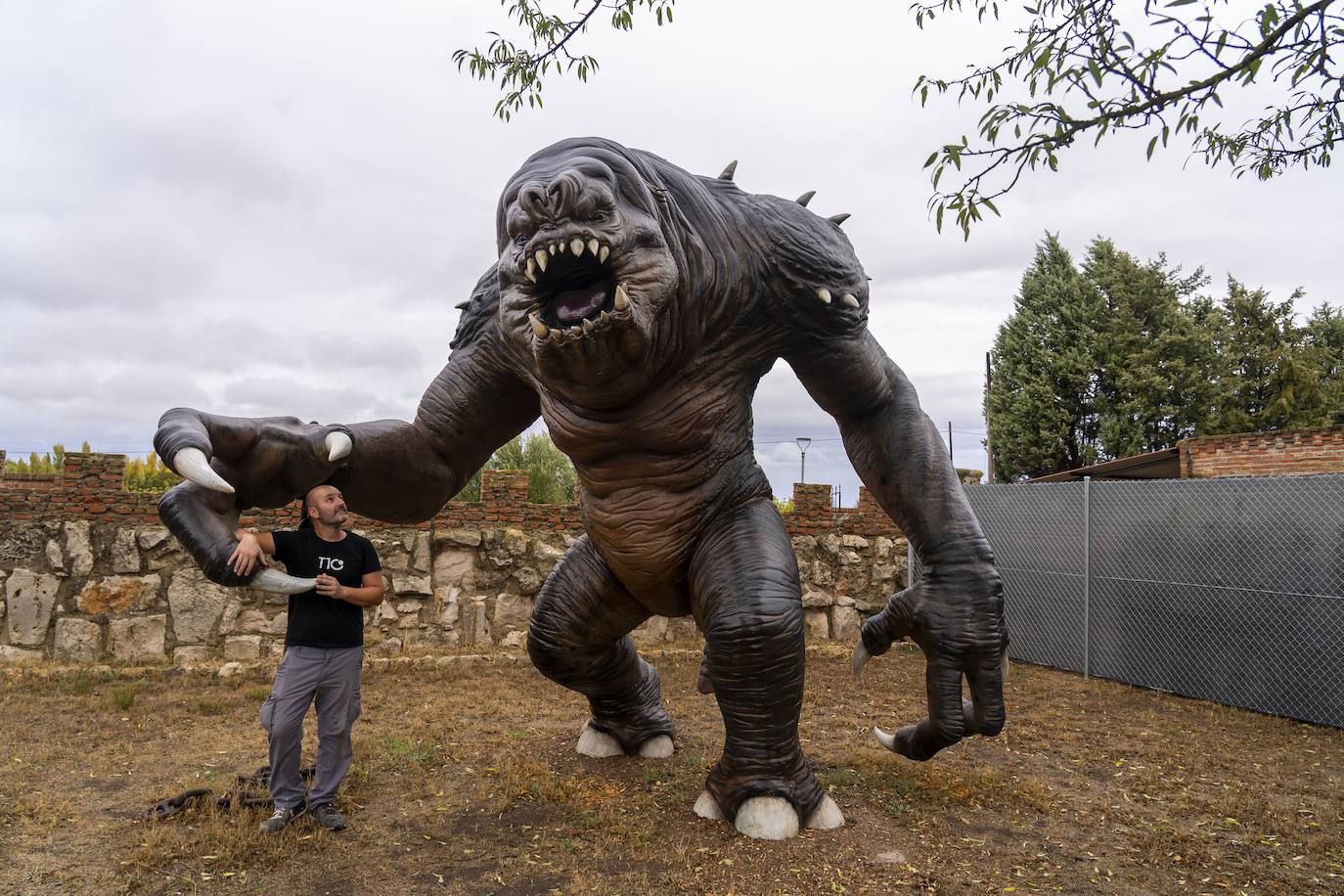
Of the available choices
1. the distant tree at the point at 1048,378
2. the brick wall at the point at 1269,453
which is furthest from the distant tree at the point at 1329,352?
the brick wall at the point at 1269,453

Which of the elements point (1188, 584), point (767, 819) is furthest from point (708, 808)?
point (1188, 584)

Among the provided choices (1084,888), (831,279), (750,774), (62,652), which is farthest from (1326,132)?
(62,652)

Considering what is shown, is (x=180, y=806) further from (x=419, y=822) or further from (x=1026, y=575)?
(x=1026, y=575)

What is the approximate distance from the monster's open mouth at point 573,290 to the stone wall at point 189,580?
16.1ft

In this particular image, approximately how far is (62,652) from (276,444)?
15.2 ft

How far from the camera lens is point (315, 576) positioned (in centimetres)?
319

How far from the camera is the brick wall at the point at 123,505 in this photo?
632 cm

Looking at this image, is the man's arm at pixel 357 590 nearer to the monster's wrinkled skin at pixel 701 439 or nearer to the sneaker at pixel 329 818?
the monster's wrinkled skin at pixel 701 439

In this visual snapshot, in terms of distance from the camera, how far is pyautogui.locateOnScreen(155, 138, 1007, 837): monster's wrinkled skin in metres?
2.42

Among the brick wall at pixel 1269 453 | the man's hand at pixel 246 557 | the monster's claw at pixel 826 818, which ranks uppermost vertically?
the brick wall at pixel 1269 453

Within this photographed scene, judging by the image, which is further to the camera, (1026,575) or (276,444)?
(1026,575)

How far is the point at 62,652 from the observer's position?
624 cm

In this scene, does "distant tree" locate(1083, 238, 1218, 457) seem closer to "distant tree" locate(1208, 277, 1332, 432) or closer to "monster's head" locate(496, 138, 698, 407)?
"distant tree" locate(1208, 277, 1332, 432)

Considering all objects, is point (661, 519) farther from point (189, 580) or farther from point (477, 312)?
point (189, 580)
